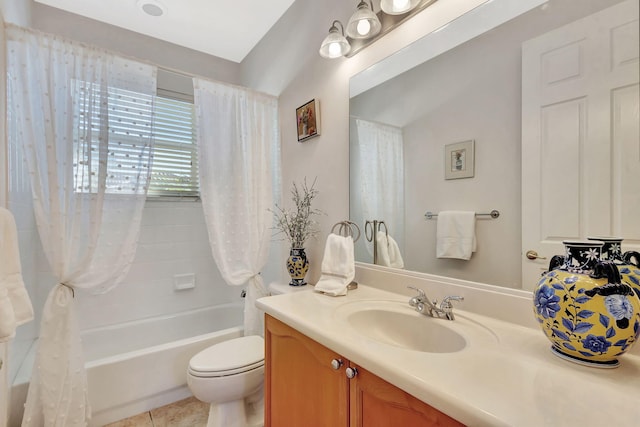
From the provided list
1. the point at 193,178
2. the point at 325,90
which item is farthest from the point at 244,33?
the point at 193,178

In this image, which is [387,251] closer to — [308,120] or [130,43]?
[308,120]

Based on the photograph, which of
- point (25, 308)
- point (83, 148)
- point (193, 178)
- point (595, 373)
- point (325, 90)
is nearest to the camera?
point (595, 373)

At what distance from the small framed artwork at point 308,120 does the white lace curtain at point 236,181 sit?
0.29 metres

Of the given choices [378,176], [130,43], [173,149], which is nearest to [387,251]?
[378,176]

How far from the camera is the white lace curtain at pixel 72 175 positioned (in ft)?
4.44

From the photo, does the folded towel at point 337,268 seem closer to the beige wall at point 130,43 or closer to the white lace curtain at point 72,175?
the white lace curtain at point 72,175

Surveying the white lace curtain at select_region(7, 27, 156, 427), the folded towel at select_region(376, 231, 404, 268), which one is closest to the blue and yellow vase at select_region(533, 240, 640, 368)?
the folded towel at select_region(376, 231, 404, 268)

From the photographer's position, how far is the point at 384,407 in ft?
2.36

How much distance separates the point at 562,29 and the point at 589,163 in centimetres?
42

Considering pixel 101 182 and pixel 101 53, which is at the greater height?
pixel 101 53

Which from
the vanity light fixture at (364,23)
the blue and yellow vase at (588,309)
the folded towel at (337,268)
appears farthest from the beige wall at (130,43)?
the blue and yellow vase at (588,309)

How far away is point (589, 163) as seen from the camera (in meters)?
0.80

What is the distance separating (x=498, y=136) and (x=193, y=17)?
2.28 meters

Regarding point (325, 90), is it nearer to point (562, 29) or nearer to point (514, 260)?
point (562, 29)
